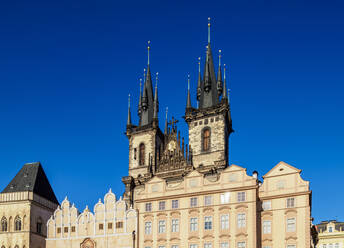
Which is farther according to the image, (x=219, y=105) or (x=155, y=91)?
(x=155, y=91)

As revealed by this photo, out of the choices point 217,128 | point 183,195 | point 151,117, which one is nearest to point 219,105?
point 217,128

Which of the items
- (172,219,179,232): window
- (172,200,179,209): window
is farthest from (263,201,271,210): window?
(172,219,179,232): window

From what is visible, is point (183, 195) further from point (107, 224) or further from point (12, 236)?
point (12, 236)

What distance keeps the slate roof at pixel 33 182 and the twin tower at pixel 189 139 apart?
1223 cm

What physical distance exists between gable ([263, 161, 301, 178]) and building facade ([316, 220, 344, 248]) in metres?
42.7

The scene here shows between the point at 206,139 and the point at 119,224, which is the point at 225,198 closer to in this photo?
the point at 119,224

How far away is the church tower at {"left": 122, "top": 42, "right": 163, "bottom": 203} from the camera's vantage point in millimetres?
79875

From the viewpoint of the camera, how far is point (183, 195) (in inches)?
2154

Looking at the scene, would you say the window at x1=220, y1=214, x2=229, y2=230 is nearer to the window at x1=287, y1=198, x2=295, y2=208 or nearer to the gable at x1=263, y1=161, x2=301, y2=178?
the gable at x1=263, y1=161, x2=301, y2=178

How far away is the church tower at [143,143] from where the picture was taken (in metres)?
79.9

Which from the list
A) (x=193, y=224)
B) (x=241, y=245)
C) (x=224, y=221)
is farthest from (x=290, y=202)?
(x=193, y=224)

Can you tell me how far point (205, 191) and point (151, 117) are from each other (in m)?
34.6

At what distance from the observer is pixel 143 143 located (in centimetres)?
8319

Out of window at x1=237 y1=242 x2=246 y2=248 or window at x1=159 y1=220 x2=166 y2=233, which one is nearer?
window at x1=237 y1=242 x2=246 y2=248
